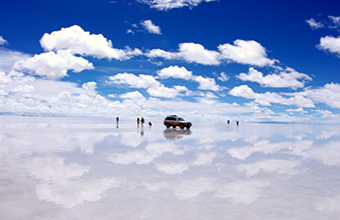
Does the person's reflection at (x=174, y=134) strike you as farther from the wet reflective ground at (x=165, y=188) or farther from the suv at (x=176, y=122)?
the wet reflective ground at (x=165, y=188)

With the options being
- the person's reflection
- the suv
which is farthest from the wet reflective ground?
the suv

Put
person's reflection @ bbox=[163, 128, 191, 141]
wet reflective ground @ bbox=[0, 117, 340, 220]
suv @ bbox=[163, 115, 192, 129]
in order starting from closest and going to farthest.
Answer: wet reflective ground @ bbox=[0, 117, 340, 220] < person's reflection @ bbox=[163, 128, 191, 141] < suv @ bbox=[163, 115, 192, 129]

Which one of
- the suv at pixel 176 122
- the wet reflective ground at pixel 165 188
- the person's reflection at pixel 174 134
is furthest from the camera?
the suv at pixel 176 122

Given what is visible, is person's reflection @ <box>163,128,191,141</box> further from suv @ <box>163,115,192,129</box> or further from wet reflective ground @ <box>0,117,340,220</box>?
wet reflective ground @ <box>0,117,340,220</box>

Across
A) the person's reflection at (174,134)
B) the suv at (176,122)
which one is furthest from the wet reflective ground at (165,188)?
the suv at (176,122)

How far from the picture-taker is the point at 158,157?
10.8 meters

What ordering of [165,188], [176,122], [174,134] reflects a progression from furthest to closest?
[176,122]
[174,134]
[165,188]

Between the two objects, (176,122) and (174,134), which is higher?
(176,122)

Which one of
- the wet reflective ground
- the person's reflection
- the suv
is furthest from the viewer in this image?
the suv

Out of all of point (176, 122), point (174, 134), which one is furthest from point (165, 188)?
point (176, 122)

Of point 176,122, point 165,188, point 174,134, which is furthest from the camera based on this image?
point 176,122

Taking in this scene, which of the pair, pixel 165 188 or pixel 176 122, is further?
pixel 176 122

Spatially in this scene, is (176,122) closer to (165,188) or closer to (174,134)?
(174,134)

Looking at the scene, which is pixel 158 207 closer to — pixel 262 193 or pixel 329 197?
pixel 262 193
